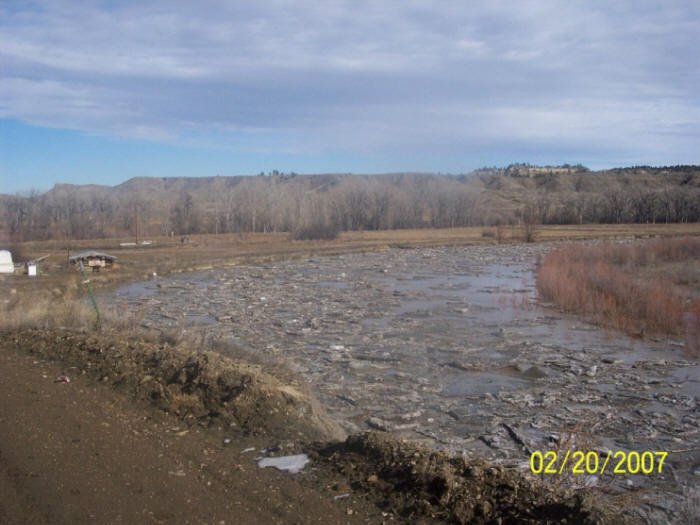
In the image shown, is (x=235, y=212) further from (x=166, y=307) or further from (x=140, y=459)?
(x=140, y=459)

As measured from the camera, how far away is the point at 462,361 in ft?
47.5

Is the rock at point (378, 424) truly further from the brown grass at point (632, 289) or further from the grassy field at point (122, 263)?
the brown grass at point (632, 289)

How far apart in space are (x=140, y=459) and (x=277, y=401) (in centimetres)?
197

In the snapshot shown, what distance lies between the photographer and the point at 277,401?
749 cm

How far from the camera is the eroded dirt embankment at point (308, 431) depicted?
493 cm

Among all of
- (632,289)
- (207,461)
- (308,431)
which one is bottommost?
(632,289)

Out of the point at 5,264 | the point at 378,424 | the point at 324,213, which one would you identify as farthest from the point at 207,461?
the point at 324,213

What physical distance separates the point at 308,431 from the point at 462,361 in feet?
26.3

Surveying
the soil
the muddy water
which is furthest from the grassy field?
the soil

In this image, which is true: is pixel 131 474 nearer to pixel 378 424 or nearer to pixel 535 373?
pixel 378 424

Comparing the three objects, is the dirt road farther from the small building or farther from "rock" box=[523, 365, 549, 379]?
the small building

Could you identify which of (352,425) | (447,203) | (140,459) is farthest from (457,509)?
(447,203)

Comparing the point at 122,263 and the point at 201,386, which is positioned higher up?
the point at 201,386
